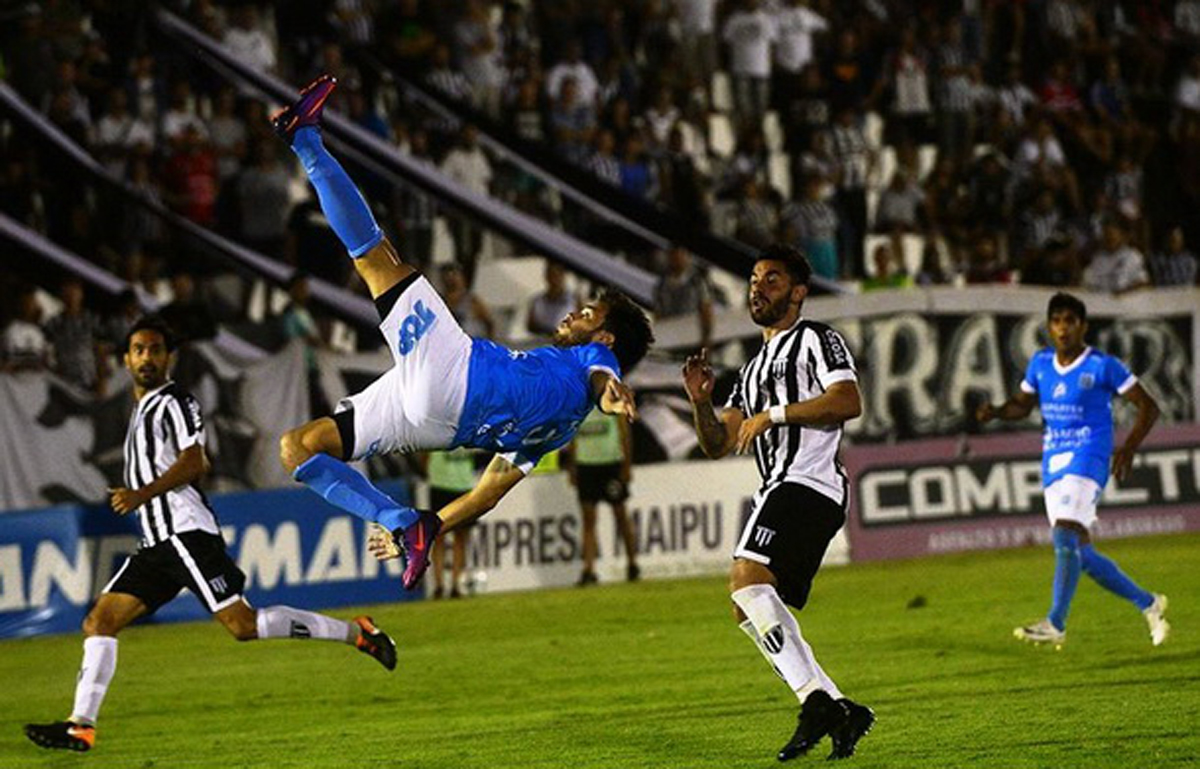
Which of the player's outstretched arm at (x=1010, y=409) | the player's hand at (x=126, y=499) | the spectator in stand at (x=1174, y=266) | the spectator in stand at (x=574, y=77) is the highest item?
the spectator in stand at (x=574, y=77)

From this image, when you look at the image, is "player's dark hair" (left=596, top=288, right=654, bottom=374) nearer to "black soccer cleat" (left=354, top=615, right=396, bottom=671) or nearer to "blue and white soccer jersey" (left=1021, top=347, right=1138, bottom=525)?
"black soccer cleat" (left=354, top=615, right=396, bottom=671)

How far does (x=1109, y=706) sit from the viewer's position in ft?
38.4

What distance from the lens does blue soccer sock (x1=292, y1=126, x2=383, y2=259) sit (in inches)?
391

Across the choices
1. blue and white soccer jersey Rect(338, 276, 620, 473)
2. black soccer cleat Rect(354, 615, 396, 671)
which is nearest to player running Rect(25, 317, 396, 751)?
black soccer cleat Rect(354, 615, 396, 671)

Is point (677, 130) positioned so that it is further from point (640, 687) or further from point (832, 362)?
point (832, 362)

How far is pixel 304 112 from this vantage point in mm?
9969

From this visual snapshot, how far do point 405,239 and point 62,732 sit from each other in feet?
42.3

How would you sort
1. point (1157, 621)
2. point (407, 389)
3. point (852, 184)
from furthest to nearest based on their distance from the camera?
point (852, 184), point (1157, 621), point (407, 389)

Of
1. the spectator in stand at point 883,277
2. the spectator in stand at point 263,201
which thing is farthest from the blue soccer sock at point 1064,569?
the spectator in stand at point 263,201

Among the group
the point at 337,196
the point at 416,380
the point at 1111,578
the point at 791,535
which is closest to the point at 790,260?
the point at 791,535

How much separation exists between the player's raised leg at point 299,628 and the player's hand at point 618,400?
344 centimetres

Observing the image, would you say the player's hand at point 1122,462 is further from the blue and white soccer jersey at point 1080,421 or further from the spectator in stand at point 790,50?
the spectator in stand at point 790,50

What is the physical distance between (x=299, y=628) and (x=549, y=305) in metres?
10.4

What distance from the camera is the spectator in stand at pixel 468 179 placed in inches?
966
